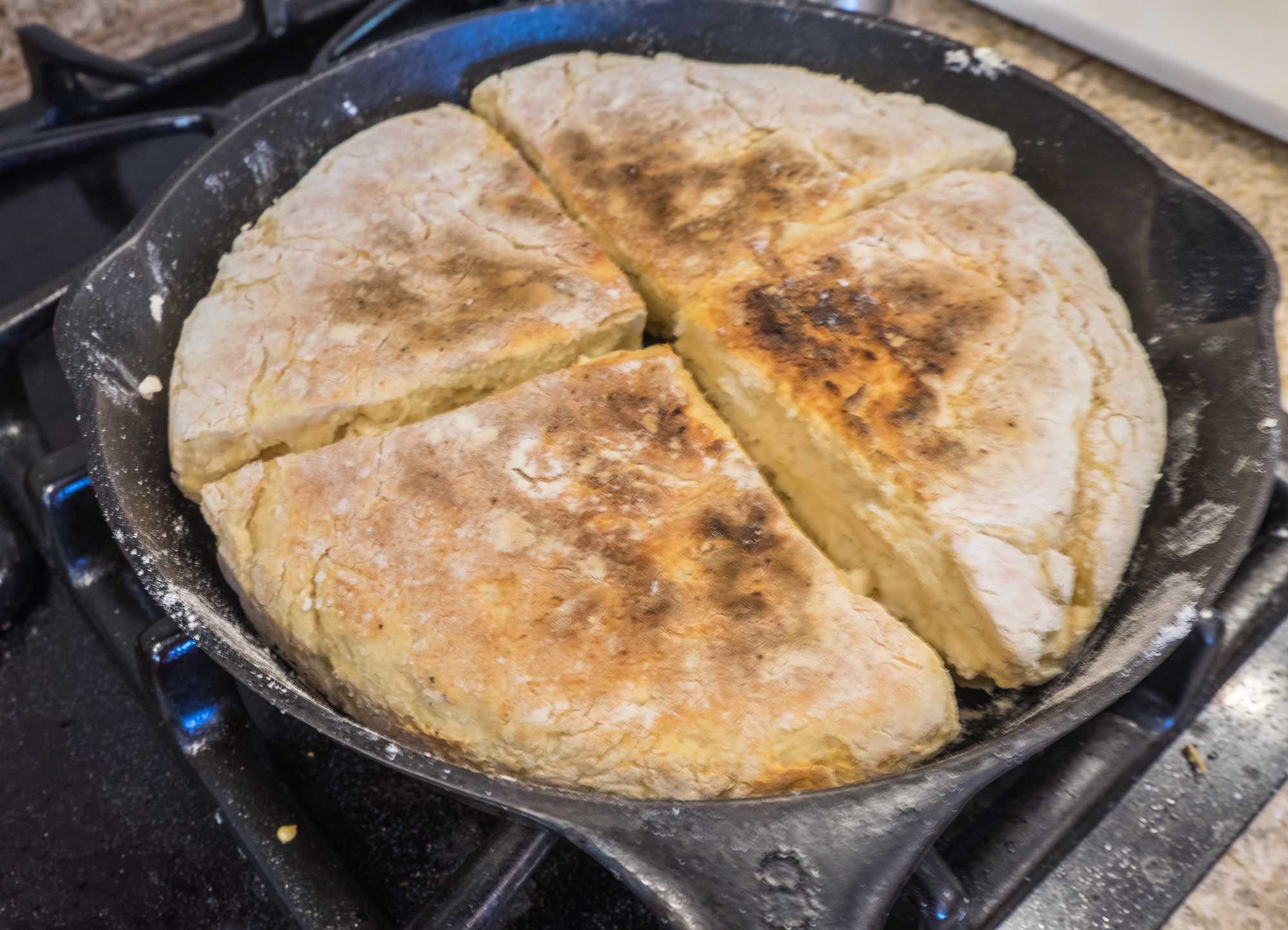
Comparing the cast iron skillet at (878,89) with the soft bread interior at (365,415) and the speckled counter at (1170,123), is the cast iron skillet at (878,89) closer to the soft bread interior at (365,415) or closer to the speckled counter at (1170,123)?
the soft bread interior at (365,415)

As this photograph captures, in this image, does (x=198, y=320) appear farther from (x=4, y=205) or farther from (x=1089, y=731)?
(x=1089, y=731)

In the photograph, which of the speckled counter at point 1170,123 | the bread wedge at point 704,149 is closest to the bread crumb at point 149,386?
the bread wedge at point 704,149

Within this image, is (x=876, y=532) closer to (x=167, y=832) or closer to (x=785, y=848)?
(x=785, y=848)

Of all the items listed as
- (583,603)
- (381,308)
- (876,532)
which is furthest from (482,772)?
(381,308)

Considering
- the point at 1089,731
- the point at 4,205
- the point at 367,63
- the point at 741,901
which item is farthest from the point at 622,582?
A: the point at 4,205

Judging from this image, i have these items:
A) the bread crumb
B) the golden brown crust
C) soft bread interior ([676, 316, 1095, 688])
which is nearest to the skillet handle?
the golden brown crust

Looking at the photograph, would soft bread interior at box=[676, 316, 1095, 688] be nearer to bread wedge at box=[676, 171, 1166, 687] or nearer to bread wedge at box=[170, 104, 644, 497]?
bread wedge at box=[676, 171, 1166, 687]
